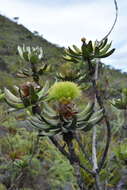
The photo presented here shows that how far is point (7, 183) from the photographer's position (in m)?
4.17

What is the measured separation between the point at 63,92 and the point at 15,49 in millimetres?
19846

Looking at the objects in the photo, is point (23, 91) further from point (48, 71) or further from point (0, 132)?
point (0, 132)

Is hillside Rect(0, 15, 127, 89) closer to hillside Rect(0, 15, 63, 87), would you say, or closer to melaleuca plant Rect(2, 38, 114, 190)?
hillside Rect(0, 15, 63, 87)

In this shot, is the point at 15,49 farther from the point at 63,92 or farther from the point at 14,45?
the point at 63,92

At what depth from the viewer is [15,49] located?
2027 cm

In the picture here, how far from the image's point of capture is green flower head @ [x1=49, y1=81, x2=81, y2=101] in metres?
0.88

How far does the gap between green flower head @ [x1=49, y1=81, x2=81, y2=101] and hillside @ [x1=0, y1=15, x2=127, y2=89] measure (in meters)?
9.67

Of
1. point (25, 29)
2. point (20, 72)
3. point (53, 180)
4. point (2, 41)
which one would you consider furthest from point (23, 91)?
point (25, 29)

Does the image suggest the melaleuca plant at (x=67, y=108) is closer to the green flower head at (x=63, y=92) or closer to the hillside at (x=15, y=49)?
the green flower head at (x=63, y=92)

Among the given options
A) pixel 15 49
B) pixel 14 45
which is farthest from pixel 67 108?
pixel 14 45

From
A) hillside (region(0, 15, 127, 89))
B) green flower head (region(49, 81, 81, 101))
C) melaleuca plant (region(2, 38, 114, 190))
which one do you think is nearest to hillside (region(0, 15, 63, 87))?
hillside (region(0, 15, 127, 89))

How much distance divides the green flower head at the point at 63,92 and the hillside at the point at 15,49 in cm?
967

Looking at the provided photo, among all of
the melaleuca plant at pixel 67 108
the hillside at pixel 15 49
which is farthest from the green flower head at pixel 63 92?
the hillside at pixel 15 49

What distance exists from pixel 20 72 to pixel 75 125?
1.47ft
